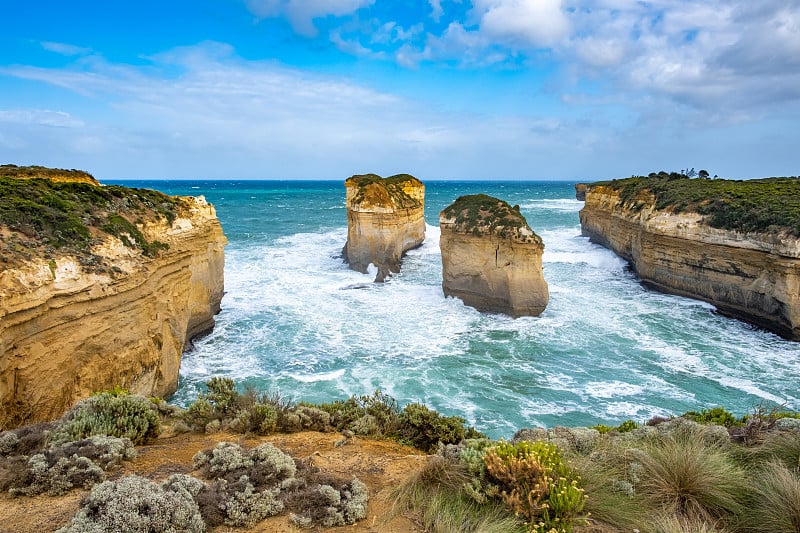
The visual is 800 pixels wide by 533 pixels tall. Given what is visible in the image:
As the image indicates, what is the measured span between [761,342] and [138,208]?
22.2 metres

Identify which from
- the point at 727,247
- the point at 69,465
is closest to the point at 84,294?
the point at 69,465

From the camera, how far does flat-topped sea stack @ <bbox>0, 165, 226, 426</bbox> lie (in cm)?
780

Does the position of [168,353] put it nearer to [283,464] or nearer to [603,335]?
[283,464]

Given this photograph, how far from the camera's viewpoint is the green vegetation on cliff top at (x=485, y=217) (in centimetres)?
1905

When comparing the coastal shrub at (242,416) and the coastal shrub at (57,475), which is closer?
the coastal shrub at (57,475)

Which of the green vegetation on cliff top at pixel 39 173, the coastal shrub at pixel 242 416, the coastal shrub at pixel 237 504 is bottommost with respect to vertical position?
the coastal shrub at pixel 242 416

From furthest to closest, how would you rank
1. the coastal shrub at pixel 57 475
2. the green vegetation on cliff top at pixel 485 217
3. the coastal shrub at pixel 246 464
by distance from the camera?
the green vegetation on cliff top at pixel 485 217 → the coastal shrub at pixel 246 464 → the coastal shrub at pixel 57 475

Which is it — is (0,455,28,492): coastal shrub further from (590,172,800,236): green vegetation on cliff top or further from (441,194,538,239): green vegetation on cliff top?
(590,172,800,236): green vegetation on cliff top

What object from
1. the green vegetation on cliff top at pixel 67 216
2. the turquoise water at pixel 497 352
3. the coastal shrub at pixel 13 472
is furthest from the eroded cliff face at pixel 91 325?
the coastal shrub at pixel 13 472

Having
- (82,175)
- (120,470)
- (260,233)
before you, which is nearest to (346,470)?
(120,470)

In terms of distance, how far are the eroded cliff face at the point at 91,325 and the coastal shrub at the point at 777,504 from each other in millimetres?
10818

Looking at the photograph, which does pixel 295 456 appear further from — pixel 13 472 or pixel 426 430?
Result: pixel 13 472

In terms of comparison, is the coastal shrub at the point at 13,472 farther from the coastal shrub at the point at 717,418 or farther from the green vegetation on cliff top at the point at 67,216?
the coastal shrub at the point at 717,418

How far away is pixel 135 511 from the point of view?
3.78 meters
